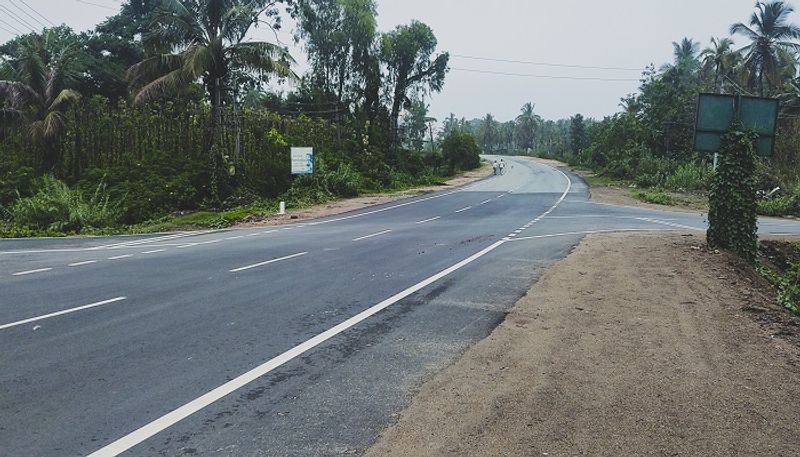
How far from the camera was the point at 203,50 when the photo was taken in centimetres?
2566

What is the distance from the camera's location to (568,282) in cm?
1009

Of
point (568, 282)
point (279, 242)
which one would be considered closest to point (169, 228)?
point (279, 242)

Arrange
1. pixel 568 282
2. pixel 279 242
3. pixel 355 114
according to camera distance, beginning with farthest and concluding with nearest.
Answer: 1. pixel 355 114
2. pixel 279 242
3. pixel 568 282

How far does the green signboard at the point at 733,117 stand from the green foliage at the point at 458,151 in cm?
5108

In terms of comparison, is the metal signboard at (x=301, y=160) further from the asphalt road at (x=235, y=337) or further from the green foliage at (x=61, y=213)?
the asphalt road at (x=235, y=337)

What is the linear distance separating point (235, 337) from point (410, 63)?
168 ft

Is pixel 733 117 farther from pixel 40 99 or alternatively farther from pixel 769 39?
pixel 769 39

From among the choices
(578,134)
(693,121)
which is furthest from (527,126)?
(693,121)

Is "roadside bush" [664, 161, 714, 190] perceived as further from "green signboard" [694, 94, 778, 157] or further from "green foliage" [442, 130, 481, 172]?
"green signboard" [694, 94, 778, 157]

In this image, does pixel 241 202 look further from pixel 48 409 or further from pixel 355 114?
pixel 355 114

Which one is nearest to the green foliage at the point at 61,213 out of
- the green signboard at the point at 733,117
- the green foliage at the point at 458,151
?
the green signboard at the point at 733,117

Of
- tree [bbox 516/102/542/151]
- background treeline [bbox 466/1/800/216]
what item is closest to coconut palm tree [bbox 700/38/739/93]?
background treeline [bbox 466/1/800/216]

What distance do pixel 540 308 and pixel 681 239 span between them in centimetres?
918

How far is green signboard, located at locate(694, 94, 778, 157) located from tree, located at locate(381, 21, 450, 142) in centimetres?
4125
